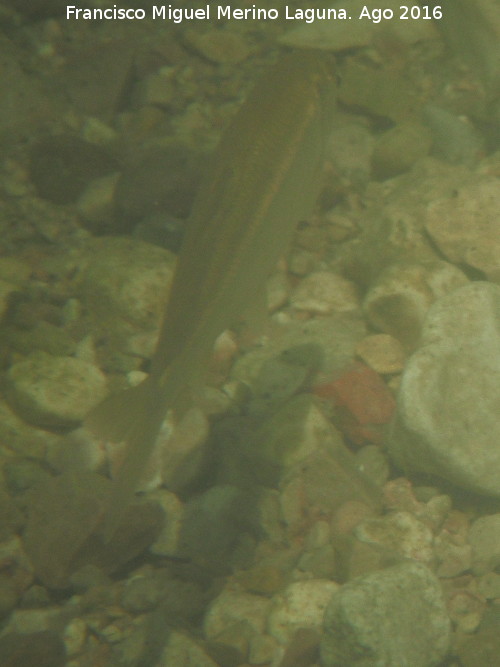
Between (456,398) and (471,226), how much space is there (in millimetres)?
1406

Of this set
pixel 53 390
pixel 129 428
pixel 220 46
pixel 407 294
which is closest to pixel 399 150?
pixel 407 294

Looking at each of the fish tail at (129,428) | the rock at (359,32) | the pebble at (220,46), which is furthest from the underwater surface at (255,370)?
the pebble at (220,46)

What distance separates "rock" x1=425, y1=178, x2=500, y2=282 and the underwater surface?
2 cm

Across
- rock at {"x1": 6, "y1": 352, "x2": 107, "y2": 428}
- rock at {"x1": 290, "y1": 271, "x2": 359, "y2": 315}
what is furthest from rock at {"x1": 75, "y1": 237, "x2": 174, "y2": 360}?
rock at {"x1": 290, "y1": 271, "x2": 359, "y2": 315}

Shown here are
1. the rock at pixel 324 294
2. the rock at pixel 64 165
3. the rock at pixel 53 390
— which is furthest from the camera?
the rock at pixel 64 165

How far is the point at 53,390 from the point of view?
3.55 m

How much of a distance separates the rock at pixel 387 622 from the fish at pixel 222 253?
113 cm

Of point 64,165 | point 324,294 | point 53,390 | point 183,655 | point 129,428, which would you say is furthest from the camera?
point 64,165

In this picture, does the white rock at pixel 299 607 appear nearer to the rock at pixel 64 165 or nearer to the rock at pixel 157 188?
the rock at pixel 157 188

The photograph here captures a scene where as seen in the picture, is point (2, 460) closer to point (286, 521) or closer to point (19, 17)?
point (286, 521)

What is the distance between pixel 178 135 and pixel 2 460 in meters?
3.31

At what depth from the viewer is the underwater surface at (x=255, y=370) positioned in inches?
98.8

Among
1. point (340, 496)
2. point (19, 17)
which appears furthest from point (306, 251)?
point (19, 17)

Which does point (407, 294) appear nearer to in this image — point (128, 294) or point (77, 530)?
point (128, 294)
